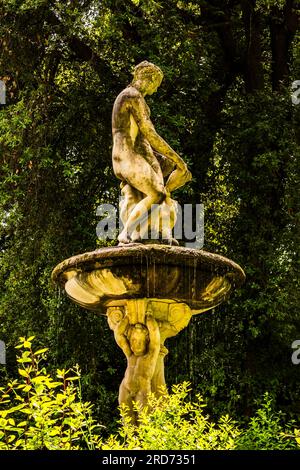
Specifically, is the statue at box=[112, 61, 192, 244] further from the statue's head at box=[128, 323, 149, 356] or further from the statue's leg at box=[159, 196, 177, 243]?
the statue's head at box=[128, 323, 149, 356]

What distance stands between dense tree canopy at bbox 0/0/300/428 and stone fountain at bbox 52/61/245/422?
152 inches

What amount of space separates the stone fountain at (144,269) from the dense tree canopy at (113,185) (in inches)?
152

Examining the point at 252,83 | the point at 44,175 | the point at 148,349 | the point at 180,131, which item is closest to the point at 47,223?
the point at 44,175

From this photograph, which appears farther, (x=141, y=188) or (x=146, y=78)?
(x=146, y=78)

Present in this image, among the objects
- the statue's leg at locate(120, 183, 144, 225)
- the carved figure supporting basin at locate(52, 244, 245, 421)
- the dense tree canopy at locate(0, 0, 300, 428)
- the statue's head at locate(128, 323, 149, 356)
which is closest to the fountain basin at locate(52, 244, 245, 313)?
the carved figure supporting basin at locate(52, 244, 245, 421)

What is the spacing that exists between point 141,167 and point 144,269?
1.35 m

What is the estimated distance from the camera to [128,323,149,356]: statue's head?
8359 mm

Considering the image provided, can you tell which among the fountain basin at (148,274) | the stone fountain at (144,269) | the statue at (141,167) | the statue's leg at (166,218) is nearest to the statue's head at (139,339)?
the stone fountain at (144,269)

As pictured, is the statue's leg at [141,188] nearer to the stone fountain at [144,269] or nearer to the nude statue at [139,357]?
the stone fountain at [144,269]

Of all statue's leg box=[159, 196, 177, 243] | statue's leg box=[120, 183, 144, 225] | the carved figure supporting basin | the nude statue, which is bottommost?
the nude statue

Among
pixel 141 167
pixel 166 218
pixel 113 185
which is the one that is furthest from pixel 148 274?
pixel 113 185

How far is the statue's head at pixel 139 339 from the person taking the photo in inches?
329

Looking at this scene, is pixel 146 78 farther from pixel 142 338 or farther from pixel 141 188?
pixel 142 338

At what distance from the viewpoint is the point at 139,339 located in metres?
8.36
